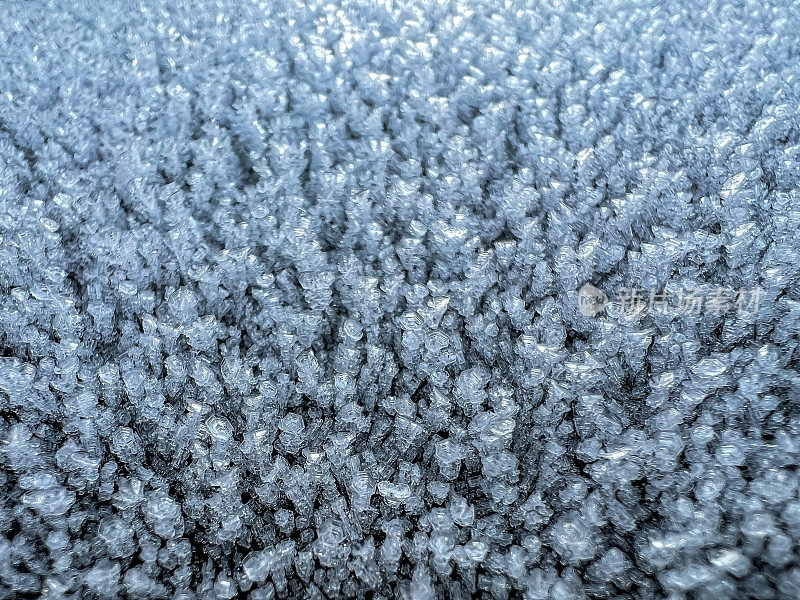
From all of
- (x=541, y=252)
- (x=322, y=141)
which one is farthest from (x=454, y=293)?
(x=322, y=141)

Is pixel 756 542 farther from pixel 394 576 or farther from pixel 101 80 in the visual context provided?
pixel 101 80

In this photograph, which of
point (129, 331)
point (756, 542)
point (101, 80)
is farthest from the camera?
point (101, 80)

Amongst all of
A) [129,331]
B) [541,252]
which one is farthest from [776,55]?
[129,331]

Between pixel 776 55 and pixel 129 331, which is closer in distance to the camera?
pixel 129 331

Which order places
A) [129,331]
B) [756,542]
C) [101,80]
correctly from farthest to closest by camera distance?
[101,80], [129,331], [756,542]

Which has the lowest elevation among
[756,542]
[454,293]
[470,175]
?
[756,542]

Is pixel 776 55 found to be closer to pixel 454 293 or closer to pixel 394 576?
pixel 454 293

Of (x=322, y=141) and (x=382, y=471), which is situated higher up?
→ (x=322, y=141)
